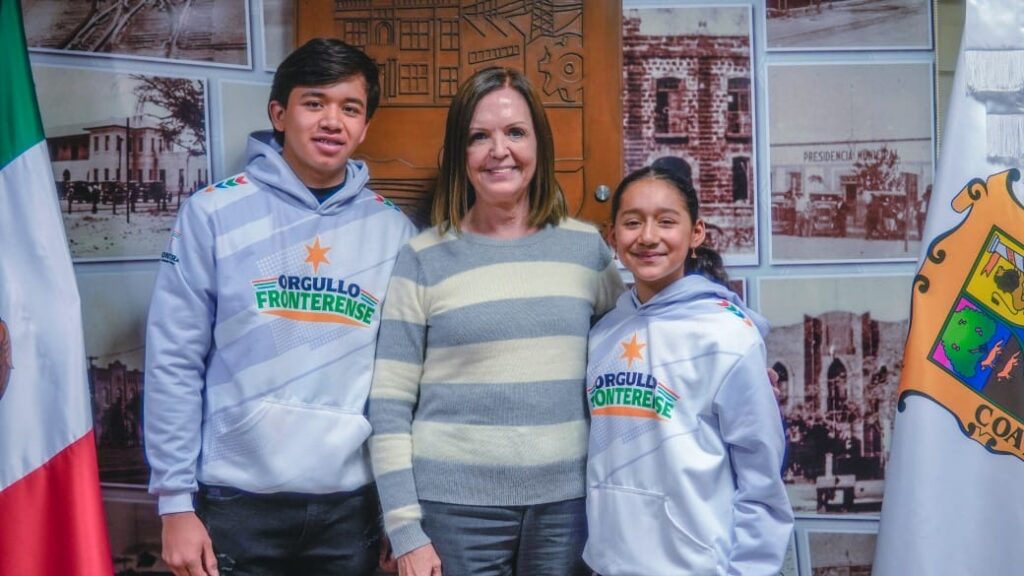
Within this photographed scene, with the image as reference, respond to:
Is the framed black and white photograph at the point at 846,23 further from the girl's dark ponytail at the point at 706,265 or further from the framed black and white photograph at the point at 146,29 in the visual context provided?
the framed black and white photograph at the point at 146,29

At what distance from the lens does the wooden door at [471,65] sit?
203 cm

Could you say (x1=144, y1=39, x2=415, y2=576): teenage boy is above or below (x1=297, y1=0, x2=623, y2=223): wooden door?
below

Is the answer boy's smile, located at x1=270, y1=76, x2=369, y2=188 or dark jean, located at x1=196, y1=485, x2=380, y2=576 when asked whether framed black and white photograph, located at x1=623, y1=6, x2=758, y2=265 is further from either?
dark jean, located at x1=196, y1=485, x2=380, y2=576

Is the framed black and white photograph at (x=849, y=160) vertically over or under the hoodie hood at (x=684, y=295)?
over

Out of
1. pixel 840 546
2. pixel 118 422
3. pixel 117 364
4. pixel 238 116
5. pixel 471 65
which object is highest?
pixel 471 65

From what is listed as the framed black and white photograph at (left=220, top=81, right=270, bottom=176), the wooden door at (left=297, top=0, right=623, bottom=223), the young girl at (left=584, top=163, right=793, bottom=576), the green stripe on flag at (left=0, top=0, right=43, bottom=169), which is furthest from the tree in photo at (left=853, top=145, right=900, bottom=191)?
the green stripe on flag at (left=0, top=0, right=43, bottom=169)

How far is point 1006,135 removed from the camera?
1752 mm

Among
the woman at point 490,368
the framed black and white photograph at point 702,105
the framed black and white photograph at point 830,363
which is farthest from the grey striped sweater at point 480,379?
the framed black and white photograph at point 830,363

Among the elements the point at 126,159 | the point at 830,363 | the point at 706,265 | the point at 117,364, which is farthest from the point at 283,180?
the point at 830,363

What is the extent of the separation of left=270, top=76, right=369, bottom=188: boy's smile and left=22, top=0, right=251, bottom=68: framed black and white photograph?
0.43 m

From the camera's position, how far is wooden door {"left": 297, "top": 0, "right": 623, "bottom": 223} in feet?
6.64

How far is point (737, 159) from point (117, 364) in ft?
5.00

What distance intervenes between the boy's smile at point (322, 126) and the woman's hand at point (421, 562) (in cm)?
72

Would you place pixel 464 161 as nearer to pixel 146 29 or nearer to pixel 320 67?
pixel 320 67
